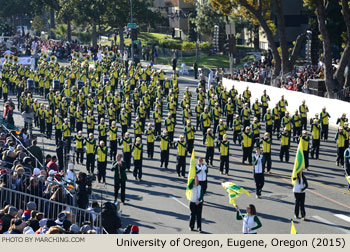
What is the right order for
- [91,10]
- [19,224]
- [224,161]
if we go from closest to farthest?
[19,224] → [224,161] → [91,10]

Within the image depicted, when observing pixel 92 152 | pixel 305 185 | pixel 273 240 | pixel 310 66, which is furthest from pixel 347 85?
pixel 273 240

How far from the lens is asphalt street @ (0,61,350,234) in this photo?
19.1 metres

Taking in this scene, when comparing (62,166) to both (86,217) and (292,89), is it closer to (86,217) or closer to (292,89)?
(86,217)

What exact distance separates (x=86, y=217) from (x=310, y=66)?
3253cm

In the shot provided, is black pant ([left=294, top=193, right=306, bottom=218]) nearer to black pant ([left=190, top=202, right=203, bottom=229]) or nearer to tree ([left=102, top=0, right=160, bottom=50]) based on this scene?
black pant ([left=190, top=202, right=203, bottom=229])

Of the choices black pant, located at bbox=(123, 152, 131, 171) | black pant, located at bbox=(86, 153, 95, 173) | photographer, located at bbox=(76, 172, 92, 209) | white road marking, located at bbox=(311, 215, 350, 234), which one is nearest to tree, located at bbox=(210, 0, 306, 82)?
black pant, located at bbox=(123, 152, 131, 171)

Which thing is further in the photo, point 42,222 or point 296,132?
point 296,132

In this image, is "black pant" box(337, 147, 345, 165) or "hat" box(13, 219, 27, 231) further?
"black pant" box(337, 147, 345, 165)

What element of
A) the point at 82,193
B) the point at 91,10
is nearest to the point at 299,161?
the point at 82,193

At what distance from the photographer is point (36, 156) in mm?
22172

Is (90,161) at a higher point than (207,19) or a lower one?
lower

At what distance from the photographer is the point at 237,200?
2186 cm

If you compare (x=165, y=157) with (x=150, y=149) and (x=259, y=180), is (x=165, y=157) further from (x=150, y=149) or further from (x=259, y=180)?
(x=259, y=180)

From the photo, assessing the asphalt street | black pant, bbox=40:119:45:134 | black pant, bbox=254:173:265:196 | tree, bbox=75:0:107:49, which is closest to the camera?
the asphalt street
